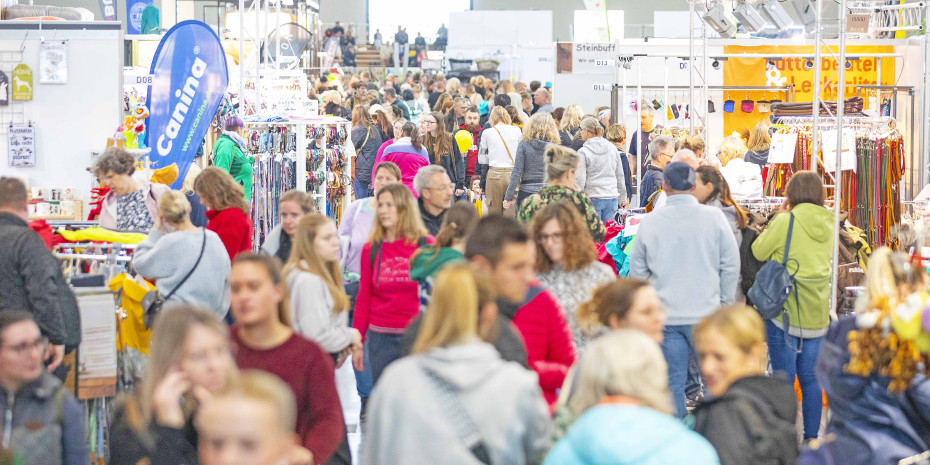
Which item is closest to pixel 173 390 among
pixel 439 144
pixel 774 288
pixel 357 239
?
pixel 357 239

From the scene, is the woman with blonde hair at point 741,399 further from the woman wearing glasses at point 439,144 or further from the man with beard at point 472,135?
the man with beard at point 472,135

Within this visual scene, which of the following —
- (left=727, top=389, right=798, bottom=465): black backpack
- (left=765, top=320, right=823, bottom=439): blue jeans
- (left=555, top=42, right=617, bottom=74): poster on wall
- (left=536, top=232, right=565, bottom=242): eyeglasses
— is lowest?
(left=765, top=320, right=823, bottom=439): blue jeans

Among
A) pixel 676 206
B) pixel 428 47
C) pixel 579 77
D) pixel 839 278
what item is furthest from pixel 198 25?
pixel 428 47

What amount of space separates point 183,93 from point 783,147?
448 cm

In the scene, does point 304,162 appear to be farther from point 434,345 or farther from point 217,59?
point 434,345

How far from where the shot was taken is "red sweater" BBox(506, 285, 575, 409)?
10.7 feet

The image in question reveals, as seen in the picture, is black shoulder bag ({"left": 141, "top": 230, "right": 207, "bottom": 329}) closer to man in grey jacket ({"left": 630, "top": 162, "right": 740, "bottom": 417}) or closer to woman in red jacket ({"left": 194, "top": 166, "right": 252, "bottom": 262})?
woman in red jacket ({"left": 194, "top": 166, "right": 252, "bottom": 262})

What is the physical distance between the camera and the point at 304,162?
27.5ft

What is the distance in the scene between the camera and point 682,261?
4652mm

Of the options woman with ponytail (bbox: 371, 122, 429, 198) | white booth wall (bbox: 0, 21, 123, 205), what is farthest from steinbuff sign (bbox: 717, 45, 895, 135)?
white booth wall (bbox: 0, 21, 123, 205)

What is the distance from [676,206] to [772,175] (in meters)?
4.30

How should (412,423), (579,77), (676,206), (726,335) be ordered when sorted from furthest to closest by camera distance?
(579,77)
(676,206)
(726,335)
(412,423)

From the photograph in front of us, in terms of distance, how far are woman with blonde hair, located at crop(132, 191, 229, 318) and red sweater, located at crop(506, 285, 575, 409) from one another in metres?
1.97

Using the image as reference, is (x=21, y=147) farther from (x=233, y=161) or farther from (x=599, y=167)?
(x=599, y=167)
